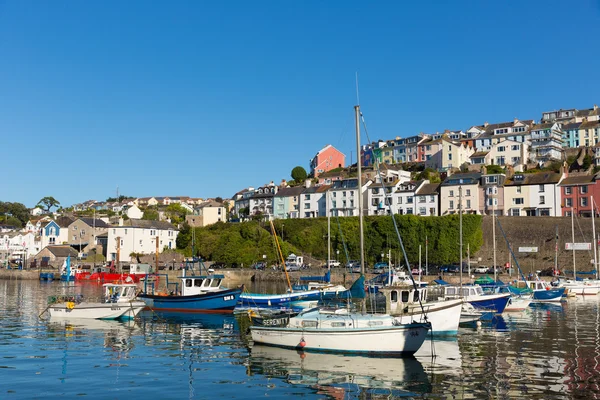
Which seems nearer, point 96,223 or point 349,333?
point 349,333

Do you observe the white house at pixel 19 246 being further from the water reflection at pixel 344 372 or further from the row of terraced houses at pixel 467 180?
the water reflection at pixel 344 372

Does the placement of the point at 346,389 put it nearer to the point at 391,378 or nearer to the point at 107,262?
the point at 391,378

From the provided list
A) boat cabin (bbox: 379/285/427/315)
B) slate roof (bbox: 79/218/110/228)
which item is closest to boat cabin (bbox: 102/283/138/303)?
boat cabin (bbox: 379/285/427/315)

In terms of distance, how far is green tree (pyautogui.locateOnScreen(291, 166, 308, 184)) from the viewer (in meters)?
130

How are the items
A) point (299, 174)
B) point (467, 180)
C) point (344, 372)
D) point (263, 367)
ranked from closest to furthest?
1. point (344, 372)
2. point (263, 367)
3. point (467, 180)
4. point (299, 174)

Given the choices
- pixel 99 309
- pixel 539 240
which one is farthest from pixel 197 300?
pixel 539 240

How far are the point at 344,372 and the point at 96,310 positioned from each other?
20336mm

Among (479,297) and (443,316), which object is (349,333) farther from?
(479,297)

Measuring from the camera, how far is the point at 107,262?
92500mm

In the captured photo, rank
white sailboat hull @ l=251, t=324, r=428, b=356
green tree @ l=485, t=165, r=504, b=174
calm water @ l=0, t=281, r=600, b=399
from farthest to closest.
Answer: green tree @ l=485, t=165, r=504, b=174, white sailboat hull @ l=251, t=324, r=428, b=356, calm water @ l=0, t=281, r=600, b=399

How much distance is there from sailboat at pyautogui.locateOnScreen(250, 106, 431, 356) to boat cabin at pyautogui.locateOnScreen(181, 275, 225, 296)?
17.1m

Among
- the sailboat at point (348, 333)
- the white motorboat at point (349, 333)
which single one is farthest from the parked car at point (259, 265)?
the white motorboat at point (349, 333)

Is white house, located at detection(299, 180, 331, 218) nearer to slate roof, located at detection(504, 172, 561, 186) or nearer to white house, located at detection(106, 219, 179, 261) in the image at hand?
white house, located at detection(106, 219, 179, 261)

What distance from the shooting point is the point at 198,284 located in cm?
4128
